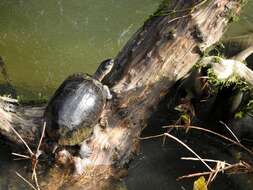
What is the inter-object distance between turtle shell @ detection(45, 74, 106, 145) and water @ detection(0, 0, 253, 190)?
0.64 m

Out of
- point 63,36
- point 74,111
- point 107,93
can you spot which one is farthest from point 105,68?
point 63,36

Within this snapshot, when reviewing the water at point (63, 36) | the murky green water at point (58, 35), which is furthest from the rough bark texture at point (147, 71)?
the murky green water at point (58, 35)

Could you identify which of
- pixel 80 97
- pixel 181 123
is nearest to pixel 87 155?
pixel 80 97

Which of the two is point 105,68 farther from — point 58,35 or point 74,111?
point 58,35

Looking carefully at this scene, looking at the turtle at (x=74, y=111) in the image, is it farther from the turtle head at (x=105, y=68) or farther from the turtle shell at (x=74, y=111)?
the turtle head at (x=105, y=68)

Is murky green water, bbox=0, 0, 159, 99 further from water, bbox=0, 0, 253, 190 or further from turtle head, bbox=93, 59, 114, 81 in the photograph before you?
turtle head, bbox=93, 59, 114, 81

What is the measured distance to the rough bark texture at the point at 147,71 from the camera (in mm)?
3367

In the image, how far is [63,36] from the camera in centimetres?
549

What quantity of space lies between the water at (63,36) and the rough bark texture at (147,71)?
42cm

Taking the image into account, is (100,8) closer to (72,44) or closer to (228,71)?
(72,44)

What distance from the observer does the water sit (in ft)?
15.9

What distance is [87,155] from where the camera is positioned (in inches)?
130

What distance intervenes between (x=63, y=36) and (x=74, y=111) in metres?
2.34

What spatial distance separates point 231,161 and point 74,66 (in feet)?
6.80
